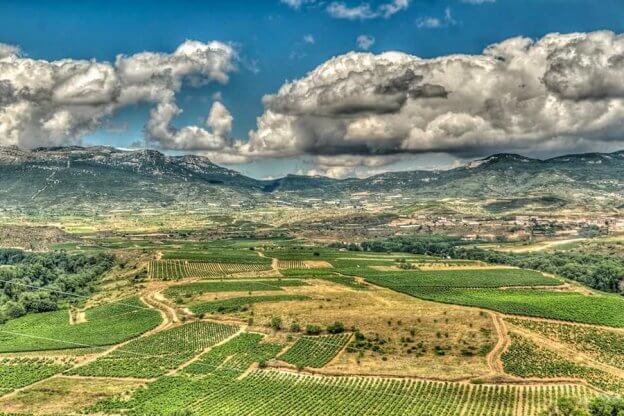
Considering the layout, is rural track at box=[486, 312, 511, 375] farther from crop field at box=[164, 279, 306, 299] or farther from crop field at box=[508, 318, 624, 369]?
crop field at box=[164, 279, 306, 299]

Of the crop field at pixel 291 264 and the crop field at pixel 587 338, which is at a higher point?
the crop field at pixel 291 264

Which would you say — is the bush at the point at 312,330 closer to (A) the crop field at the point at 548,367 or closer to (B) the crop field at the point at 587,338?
(A) the crop field at the point at 548,367

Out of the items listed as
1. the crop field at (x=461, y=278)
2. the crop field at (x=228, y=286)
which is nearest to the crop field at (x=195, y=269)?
the crop field at (x=228, y=286)

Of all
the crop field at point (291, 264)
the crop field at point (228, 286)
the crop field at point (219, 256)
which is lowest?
the crop field at point (228, 286)

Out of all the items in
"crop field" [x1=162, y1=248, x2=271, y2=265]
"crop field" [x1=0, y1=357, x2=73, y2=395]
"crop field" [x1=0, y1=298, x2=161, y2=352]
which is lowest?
"crop field" [x1=0, y1=357, x2=73, y2=395]

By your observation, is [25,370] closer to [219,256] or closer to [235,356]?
[235,356]

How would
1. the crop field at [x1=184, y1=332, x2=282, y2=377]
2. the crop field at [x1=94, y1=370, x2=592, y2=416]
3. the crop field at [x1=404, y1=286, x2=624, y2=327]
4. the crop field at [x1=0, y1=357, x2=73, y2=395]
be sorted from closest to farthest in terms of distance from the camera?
the crop field at [x1=94, y1=370, x2=592, y2=416] → the crop field at [x1=0, y1=357, x2=73, y2=395] → the crop field at [x1=184, y1=332, x2=282, y2=377] → the crop field at [x1=404, y1=286, x2=624, y2=327]

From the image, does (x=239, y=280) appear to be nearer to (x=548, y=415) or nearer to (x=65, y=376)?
(x=65, y=376)

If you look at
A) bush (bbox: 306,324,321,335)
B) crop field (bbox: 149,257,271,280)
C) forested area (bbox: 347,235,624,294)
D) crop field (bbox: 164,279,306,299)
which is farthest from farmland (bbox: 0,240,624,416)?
forested area (bbox: 347,235,624,294)
